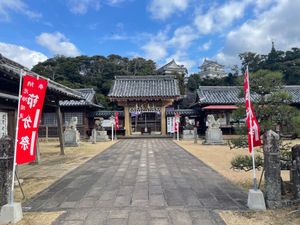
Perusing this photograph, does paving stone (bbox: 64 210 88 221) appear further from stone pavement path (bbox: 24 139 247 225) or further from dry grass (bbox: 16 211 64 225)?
dry grass (bbox: 16 211 64 225)

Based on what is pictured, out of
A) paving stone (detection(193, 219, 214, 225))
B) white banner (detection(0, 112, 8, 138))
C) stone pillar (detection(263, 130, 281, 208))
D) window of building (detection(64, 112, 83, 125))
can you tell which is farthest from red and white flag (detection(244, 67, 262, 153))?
window of building (detection(64, 112, 83, 125))

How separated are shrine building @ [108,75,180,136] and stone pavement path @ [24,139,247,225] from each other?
18.3 m

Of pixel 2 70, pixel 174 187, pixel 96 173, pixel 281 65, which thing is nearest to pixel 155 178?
pixel 174 187

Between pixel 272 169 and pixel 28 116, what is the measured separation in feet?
13.3

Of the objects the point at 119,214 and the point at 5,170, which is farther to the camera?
the point at 5,170

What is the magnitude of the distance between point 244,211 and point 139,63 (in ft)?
160

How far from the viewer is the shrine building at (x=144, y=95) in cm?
2673

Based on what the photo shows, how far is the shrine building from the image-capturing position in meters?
26.7

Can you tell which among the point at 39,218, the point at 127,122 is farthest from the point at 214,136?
the point at 39,218

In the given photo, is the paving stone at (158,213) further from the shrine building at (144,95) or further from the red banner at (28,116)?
the shrine building at (144,95)

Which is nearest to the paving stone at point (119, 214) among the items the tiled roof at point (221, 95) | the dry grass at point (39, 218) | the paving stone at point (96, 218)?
the paving stone at point (96, 218)

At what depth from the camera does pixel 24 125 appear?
4.83 m

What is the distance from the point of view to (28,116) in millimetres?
4898

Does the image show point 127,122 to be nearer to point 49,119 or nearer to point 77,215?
point 49,119
